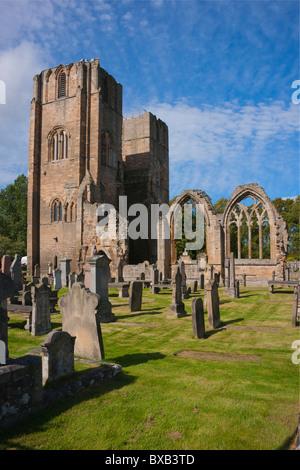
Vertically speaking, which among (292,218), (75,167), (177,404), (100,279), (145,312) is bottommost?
(145,312)

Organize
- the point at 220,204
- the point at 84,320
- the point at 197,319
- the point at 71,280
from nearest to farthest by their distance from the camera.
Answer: the point at 84,320
the point at 197,319
the point at 71,280
the point at 220,204

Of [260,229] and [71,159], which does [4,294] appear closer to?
[260,229]

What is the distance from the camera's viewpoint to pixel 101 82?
32.8 metres

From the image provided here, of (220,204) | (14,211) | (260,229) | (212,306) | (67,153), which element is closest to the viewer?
(212,306)

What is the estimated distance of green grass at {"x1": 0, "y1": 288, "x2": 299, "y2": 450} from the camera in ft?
11.4

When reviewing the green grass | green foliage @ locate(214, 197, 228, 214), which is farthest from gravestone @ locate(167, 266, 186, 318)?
green foliage @ locate(214, 197, 228, 214)

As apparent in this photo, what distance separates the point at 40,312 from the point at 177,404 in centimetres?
565

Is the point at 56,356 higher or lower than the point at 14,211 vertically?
lower

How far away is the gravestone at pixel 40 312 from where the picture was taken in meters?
8.77

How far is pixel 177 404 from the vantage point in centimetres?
432

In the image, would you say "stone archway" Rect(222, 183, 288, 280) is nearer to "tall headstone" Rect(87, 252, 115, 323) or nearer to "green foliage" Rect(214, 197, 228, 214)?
"tall headstone" Rect(87, 252, 115, 323)

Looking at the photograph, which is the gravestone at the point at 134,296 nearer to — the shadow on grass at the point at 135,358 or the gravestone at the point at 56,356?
the shadow on grass at the point at 135,358

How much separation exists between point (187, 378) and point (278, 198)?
5196 centimetres

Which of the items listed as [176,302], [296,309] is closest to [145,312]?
[176,302]
